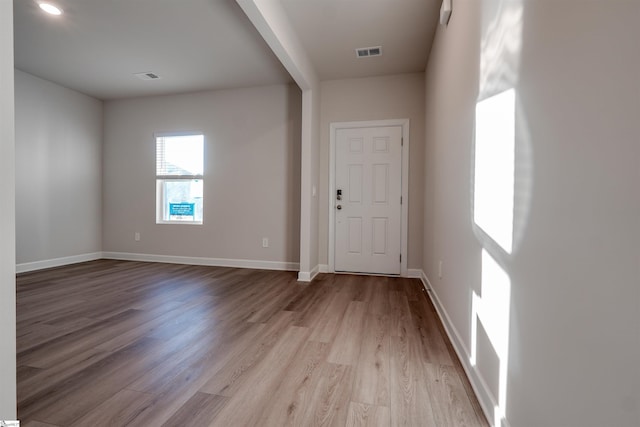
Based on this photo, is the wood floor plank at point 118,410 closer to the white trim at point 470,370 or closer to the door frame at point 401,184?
the white trim at point 470,370

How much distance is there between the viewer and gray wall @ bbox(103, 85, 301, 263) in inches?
165

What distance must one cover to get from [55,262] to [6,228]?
465 centimetres

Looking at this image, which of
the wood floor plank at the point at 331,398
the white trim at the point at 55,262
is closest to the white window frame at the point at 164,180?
the white trim at the point at 55,262

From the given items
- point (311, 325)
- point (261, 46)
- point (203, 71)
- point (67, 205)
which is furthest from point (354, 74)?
point (67, 205)

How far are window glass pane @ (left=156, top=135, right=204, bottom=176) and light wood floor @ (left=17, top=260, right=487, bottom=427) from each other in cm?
220

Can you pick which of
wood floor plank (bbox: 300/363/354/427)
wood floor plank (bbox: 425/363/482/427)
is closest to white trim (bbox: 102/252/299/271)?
wood floor plank (bbox: 300/363/354/427)

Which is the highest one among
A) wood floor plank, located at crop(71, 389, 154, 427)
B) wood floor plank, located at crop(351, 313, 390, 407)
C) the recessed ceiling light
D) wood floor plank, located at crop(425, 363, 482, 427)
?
the recessed ceiling light

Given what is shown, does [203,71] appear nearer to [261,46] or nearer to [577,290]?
[261,46]

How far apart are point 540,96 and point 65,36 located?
4.35 m

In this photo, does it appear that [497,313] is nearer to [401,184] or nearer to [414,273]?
[414,273]

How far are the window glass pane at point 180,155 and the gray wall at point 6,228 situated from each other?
152 inches

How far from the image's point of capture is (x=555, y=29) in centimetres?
82

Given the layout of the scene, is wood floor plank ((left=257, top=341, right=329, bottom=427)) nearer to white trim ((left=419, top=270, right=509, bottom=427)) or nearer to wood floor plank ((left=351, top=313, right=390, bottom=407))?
wood floor plank ((left=351, top=313, right=390, bottom=407))

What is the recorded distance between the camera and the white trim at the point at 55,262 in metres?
3.84
